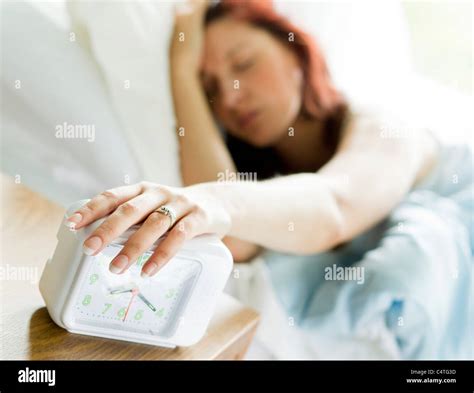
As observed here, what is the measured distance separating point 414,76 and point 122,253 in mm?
895

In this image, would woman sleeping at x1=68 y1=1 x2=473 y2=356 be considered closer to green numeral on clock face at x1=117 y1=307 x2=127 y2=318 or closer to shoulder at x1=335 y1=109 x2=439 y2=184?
shoulder at x1=335 y1=109 x2=439 y2=184

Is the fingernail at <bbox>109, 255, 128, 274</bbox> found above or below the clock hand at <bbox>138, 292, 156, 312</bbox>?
above

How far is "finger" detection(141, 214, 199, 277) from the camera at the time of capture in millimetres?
506

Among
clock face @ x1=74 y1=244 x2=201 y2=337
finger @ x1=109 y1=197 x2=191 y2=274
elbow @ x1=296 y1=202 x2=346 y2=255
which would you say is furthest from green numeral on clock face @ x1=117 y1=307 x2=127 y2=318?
elbow @ x1=296 y1=202 x2=346 y2=255

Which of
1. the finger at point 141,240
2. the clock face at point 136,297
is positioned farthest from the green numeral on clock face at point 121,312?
the finger at point 141,240

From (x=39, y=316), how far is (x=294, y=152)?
0.71 metres

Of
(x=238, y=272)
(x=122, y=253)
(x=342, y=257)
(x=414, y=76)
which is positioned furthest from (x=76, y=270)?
(x=414, y=76)

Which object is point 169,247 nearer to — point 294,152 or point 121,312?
point 121,312

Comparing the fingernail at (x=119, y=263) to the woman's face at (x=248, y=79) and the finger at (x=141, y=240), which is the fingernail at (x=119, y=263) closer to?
the finger at (x=141, y=240)

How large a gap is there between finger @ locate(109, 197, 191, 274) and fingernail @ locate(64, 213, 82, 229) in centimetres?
5

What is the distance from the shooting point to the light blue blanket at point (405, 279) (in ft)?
2.99

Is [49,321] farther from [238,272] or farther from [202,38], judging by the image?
[202,38]

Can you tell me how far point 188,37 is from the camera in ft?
3.57

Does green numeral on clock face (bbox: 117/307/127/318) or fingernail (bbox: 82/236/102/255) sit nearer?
fingernail (bbox: 82/236/102/255)
